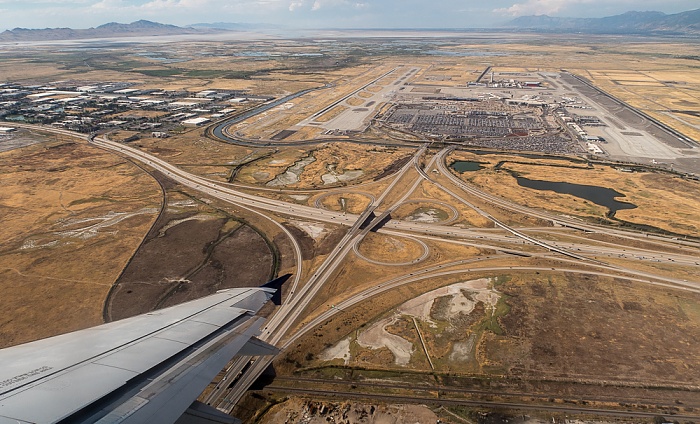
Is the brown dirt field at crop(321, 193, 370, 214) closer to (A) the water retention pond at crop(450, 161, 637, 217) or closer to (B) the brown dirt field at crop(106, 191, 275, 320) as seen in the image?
(B) the brown dirt field at crop(106, 191, 275, 320)

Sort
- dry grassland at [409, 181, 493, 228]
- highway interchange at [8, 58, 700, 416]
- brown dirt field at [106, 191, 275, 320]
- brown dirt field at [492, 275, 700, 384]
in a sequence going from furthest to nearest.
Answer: dry grassland at [409, 181, 493, 228], brown dirt field at [106, 191, 275, 320], highway interchange at [8, 58, 700, 416], brown dirt field at [492, 275, 700, 384]

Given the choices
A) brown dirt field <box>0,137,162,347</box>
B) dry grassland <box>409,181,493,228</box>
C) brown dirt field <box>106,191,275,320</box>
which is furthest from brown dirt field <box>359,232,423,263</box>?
brown dirt field <box>0,137,162,347</box>

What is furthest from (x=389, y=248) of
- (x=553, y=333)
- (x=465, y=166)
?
(x=465, y=166)

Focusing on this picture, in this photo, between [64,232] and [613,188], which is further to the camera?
[613,188]

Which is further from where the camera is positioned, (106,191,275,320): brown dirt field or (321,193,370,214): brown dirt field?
(321,193,370,214): brown dirt field

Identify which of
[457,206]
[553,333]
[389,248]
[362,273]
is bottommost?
[553,333]

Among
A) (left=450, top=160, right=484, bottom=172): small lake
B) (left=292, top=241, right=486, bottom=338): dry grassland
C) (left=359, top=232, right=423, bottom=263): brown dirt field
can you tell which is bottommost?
(left=292, top=241, right=486, bottom=338): dry grassland

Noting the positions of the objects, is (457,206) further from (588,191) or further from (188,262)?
(188,262)
